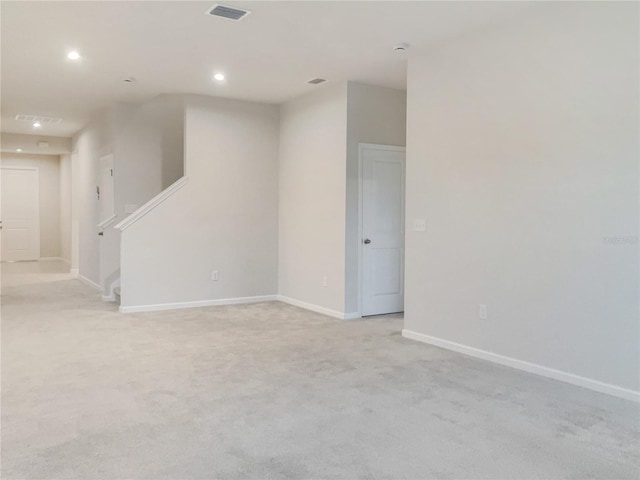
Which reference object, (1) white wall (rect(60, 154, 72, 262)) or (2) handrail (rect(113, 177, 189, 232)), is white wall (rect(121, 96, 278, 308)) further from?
(1) white wall (rect(60, 154, 72, 262))

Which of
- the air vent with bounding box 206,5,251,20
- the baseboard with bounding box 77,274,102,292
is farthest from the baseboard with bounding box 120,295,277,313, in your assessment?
the air vent with bounding box 206,5,251,20

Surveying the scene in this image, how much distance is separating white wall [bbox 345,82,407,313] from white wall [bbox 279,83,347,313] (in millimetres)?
66

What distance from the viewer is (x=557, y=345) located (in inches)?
142

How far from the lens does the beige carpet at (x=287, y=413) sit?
2355 mm

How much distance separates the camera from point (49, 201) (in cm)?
1215

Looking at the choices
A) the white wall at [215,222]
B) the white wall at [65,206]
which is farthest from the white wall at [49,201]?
the white wall at [215,222]

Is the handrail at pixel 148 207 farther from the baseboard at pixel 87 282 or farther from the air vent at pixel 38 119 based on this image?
the air vent at pixel 38 119

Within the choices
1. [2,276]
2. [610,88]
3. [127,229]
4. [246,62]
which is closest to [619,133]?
[610,88]

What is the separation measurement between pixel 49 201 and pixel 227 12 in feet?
33.3

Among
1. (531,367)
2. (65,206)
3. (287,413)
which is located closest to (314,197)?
(531,367)

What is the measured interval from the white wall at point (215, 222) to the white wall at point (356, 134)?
1.59 m

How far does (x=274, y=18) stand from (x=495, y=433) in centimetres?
318

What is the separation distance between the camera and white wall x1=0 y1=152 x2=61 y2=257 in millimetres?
12016

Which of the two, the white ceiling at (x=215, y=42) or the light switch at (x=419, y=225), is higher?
the white ceiling at (x=215, y=42)
